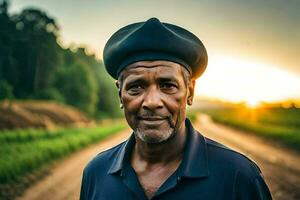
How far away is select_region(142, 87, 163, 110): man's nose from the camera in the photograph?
6.87ft

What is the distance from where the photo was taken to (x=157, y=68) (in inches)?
84.0

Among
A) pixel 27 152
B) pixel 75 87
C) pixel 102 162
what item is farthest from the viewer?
pixel 75 87

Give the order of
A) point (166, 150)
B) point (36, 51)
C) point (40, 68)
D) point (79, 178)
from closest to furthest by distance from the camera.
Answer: point (166, 150), point (79, 178), point (36, 51), point (40, 68)

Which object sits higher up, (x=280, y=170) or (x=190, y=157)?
(x=190, y=157)

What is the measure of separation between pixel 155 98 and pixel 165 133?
213 mm

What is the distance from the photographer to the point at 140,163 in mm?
2402

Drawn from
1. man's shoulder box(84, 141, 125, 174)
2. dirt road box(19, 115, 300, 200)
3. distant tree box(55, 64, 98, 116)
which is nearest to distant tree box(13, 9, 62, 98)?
distant tree box(55, 64, 98, 116)

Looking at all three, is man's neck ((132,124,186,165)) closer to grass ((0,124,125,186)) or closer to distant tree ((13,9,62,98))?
grass ((0,124,125,186))

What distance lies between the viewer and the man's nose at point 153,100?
6.87 ft

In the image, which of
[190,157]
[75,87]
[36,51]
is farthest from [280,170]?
[75,87]

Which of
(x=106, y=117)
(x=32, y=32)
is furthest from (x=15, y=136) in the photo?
(x=106, y=117)

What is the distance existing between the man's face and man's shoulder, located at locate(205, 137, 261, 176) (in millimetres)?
251

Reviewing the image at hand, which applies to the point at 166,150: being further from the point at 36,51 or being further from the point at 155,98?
the point at 36,51

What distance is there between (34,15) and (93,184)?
4351 centimetres
